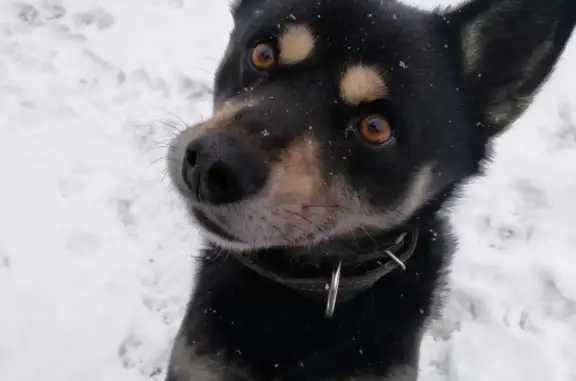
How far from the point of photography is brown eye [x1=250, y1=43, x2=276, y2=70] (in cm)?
210

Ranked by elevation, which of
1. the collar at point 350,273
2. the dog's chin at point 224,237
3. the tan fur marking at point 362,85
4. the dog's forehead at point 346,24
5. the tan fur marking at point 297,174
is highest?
the dog's forehead at point 346,24

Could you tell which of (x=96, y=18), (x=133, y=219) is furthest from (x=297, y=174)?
(x=96, y=18)

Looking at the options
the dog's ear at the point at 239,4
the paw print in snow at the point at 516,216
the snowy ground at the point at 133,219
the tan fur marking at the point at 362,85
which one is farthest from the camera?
the paw print in snow at the point at 516,216

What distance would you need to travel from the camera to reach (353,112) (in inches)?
77.8

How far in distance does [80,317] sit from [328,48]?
7.10ft

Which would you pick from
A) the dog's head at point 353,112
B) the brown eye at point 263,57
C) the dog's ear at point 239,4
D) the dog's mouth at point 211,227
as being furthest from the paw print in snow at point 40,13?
the dog's mouth at point 211,227

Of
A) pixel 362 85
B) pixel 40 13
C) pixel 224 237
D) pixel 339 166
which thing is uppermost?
pixel 362 85

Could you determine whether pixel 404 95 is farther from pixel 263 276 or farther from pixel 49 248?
pixel 49 248

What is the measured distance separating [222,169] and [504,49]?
3.64 ft

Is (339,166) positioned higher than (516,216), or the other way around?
(339,166)

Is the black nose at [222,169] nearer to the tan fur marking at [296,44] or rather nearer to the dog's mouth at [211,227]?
the dog's mouth at [211,227]

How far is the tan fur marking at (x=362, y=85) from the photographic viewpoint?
76.6 inches

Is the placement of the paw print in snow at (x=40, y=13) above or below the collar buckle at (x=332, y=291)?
below

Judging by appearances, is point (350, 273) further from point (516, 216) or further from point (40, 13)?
point (40, 13)
